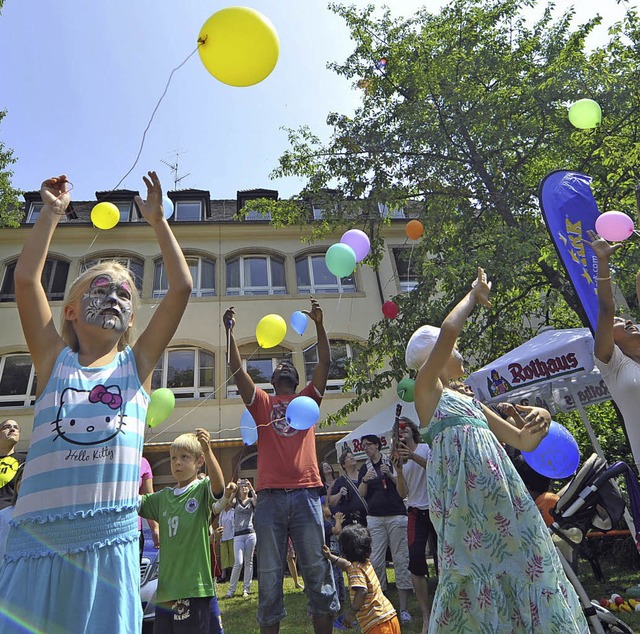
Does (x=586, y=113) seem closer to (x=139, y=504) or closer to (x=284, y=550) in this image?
(x=284, y=550)

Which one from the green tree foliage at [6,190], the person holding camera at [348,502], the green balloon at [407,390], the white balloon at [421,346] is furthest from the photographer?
the green tree foliage at [6,190]

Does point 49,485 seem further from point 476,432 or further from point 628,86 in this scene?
point 628,86

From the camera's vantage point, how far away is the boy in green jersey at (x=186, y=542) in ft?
10.0

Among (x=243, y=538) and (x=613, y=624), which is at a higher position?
(x=243, y=538)

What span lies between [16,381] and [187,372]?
4.79 metres

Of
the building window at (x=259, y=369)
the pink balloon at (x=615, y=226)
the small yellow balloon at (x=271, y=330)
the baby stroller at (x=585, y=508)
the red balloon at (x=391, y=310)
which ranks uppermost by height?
the building window at (x=259, y=369)

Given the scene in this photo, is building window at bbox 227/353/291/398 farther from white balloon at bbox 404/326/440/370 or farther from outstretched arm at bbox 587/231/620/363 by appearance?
white balloon at bbox 404/326/440/370

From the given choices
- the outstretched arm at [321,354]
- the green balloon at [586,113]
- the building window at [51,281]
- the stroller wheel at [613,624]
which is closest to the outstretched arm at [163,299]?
the outstretched arm at [321,354]

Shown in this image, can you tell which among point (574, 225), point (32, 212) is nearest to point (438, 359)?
point (574, 225)

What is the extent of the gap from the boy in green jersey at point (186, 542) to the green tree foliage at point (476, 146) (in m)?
5.88

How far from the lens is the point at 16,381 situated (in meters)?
15.2

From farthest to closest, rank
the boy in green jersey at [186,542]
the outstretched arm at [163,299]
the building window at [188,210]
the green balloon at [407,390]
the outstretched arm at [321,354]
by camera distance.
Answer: the building window at [188,210]
the green balloon at [407,390]
the outstretched arm at [321,354]
the boy in green jersey at [186,542]
the outstretched arm at [163,299]

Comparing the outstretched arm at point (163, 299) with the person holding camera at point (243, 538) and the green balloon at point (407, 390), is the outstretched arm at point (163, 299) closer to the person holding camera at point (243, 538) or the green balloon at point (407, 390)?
the green balloon at point (407, 390)

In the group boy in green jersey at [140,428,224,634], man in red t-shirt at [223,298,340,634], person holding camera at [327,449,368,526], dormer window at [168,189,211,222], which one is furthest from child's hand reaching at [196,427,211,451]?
dormer window at [168,189,211,222]
